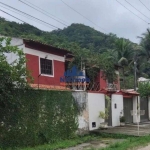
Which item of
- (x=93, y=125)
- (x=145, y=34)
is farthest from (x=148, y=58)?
(x=93, y=125)

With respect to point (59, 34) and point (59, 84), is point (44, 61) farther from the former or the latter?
point (59, 34)

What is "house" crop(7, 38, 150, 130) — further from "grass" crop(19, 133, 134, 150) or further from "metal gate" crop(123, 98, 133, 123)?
"grass" crop(19, 133, 134, 150)

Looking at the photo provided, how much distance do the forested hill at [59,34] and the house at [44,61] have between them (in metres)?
2.10

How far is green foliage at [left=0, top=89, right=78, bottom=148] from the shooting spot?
11570 mm

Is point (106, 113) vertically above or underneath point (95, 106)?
underneath

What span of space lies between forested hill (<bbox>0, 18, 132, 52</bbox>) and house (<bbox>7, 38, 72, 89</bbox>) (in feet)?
6.90

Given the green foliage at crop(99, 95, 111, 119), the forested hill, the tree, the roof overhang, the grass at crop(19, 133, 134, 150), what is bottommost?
the grass at crop(19, 133, 134, 150)

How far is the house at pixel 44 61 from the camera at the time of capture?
707 inches

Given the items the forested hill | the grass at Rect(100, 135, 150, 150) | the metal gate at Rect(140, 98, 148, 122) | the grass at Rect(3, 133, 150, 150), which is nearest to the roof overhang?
the forested hill

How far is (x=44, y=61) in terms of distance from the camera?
19.4 m

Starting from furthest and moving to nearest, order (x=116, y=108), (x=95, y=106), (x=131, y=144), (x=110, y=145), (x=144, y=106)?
1. (x=144, y=106)
2. (x=116, y=108)
3. (x=95, y=106)
4. (x=131, y=144)
5. (x=110, y=145)

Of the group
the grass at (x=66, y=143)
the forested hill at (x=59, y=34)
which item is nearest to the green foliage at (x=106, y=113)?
the grass at (x=66, y=143)

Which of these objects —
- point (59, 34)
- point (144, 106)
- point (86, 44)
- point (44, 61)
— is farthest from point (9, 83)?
point (86, 44)

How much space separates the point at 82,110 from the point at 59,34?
36.0 feet
